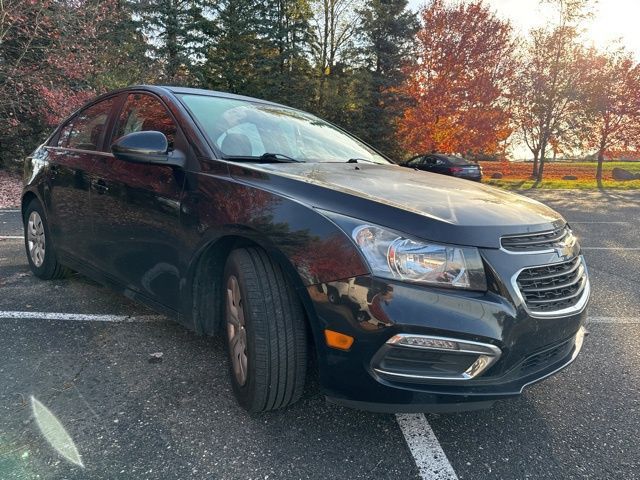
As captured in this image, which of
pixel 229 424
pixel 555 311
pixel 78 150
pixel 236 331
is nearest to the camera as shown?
pixel 555 311

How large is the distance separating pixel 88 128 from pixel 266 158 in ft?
5.81

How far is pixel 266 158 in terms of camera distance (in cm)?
246

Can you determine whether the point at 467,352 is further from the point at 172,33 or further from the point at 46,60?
the point at 172,33

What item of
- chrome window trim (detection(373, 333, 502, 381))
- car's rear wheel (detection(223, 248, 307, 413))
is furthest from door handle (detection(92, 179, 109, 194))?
chrome window trim (detection(373, 333, 502, 381))

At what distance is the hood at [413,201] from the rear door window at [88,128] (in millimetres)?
1608

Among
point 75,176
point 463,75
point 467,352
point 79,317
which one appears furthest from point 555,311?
point 463,75

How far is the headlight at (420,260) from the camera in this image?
1.63 m

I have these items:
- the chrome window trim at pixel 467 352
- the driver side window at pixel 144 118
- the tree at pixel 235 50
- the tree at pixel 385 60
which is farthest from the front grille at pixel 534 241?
the tree at pixel 235 50

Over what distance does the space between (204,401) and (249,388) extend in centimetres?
36

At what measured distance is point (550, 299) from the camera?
71.6 inches

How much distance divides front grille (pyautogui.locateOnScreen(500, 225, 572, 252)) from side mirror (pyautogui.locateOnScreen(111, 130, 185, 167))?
1.68 meters

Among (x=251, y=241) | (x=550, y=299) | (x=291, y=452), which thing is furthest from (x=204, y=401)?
(x=550, y=299)

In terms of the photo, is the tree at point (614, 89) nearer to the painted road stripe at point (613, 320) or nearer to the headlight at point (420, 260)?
the painted road stripe at point (613, 320)

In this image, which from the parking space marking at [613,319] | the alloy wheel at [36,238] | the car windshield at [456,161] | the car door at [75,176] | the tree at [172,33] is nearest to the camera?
the car door at [75,176]
